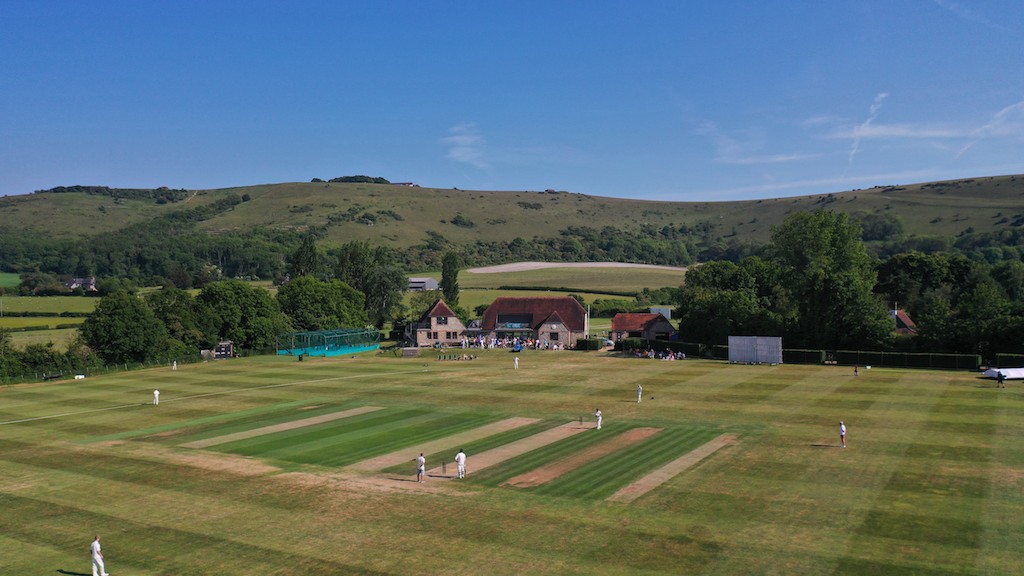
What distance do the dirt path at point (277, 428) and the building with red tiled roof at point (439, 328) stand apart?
59552mm

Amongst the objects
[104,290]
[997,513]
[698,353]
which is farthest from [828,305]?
[104,290]

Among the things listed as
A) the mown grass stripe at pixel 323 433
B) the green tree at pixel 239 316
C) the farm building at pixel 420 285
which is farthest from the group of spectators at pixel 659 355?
the farm building at pixel 420 285

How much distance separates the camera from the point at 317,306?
115750 mm

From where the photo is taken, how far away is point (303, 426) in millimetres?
50906

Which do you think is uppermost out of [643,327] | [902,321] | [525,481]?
[902,321]

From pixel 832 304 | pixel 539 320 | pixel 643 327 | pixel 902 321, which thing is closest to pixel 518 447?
pixel 832 304

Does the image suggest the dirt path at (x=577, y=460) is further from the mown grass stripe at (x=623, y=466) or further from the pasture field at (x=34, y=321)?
the pasture field at (x=34, y=321)

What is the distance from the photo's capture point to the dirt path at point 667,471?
107 feet

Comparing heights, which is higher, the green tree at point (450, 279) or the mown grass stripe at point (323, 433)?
the green tree at point (450, 279)

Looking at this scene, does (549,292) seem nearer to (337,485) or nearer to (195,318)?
(195,318)

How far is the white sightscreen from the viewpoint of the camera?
83062 millimetres

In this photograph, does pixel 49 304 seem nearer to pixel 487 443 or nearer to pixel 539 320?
pixel 539 320

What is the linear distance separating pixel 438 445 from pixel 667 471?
14.2 meters

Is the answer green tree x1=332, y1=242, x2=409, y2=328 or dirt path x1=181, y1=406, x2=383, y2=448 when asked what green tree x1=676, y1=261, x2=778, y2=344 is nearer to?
dirt path x1=181, y1=406, x2=383, y2=448
